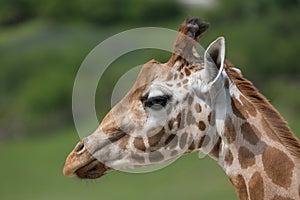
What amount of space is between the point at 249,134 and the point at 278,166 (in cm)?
32

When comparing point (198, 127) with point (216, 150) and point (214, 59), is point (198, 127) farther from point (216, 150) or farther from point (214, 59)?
point (214, 59)

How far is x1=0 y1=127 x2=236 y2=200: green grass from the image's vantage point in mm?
32344

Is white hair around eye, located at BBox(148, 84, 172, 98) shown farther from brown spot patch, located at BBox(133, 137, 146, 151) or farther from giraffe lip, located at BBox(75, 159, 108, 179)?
giraffe lip, located at BBox(75, 159, 108, 179)

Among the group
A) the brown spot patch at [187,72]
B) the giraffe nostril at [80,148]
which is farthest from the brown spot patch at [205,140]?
the giraffe nostril at [80,148]

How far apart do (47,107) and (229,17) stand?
35.0 feet

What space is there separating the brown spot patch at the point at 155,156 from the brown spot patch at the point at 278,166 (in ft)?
2.67

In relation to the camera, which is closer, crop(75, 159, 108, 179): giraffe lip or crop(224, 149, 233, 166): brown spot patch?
crop(224, 149, 233, 166): brown spot patch

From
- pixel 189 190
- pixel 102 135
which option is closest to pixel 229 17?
pixel 189 190

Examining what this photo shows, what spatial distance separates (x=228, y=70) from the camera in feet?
20.7

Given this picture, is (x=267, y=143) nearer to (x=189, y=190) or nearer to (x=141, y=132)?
(x=141, y=132)

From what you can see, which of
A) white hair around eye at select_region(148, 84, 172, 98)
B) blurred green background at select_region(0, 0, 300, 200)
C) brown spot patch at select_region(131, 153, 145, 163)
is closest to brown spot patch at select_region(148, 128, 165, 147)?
brown spot patch at select_region(131, 153, 145, 163)

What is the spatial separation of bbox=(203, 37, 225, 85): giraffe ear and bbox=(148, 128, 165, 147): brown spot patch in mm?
549

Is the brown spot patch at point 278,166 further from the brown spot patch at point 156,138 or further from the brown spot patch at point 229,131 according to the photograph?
the brown spot patch at point 156,138

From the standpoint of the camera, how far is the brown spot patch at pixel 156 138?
21.0ft
